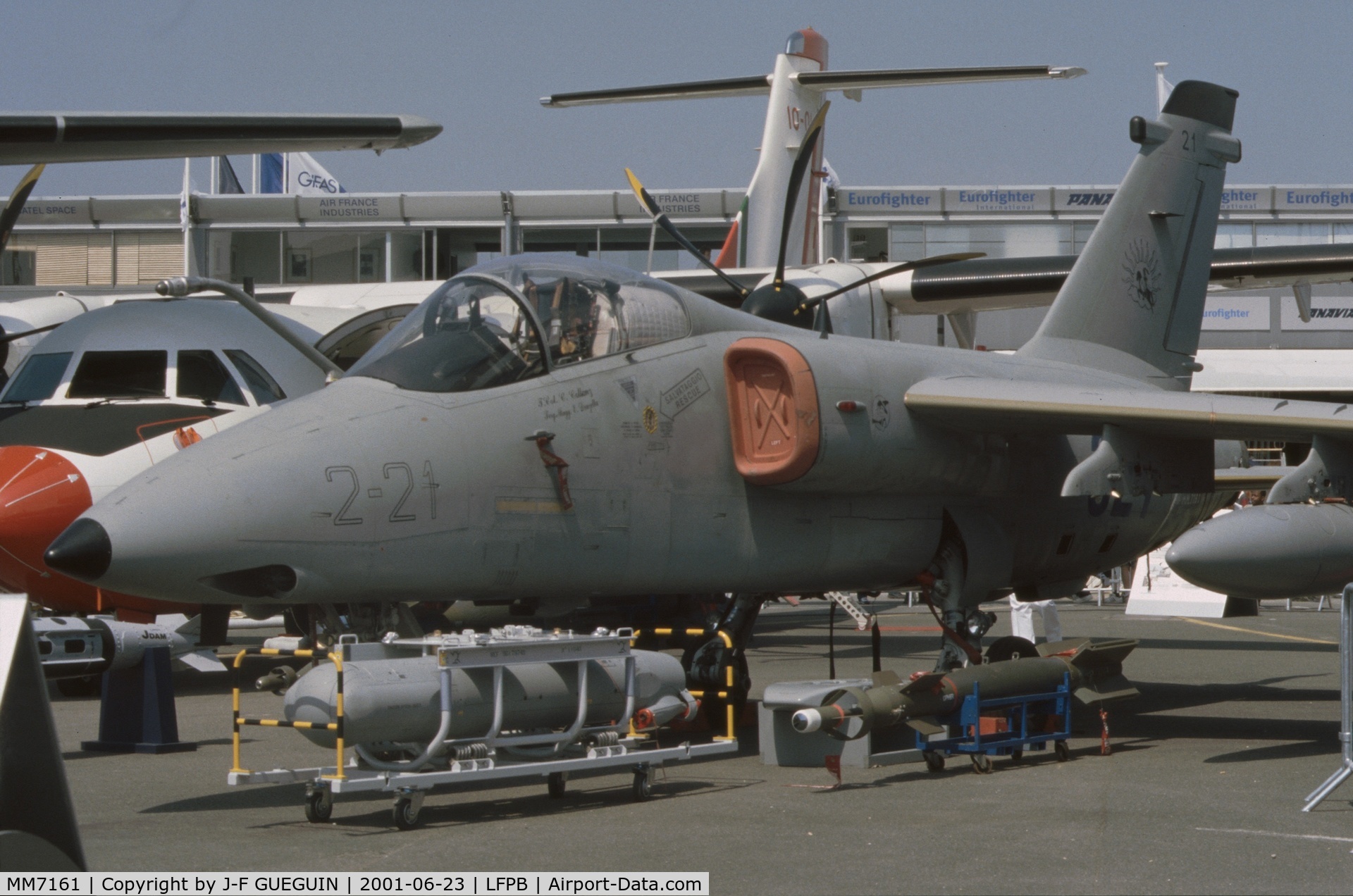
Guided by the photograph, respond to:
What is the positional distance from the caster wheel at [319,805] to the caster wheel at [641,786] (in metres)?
1.74

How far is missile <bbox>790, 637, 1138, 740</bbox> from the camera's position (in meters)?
8.84

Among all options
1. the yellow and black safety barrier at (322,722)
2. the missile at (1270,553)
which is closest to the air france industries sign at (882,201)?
the missile at (1270,553)

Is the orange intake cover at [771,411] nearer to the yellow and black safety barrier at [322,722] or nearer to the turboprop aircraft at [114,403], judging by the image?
the yellow and black safety barrier at [322,722]

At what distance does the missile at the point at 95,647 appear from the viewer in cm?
1170

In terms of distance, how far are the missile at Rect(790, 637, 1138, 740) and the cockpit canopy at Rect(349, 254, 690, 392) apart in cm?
264

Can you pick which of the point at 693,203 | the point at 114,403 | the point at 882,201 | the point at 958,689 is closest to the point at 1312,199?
the point at 882,201

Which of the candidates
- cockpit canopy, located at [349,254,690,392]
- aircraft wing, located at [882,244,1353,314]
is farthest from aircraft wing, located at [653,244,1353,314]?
cockpit canopy, located at [349,254,690,392]

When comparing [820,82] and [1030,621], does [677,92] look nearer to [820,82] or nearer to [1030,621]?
[820,82]

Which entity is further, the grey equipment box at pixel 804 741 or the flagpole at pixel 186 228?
the flagpole at pixel 186 228

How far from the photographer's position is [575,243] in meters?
41.9

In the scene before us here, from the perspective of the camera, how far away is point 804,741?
9664 millimetres

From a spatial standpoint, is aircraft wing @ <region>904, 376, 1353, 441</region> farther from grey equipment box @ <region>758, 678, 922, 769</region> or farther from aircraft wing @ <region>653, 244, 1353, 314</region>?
aircraft wing @ <region>653, 244, 1353, 314</region>

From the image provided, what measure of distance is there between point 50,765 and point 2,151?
29.7 feet

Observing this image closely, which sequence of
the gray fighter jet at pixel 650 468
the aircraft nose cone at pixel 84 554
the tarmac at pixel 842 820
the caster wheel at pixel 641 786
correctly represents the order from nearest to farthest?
1. the tarmac at pixel 842 820
2. the aircraft nose cone at pixel 84 554
3. the gray fighter jet at pixel 650 468
4. the caster wheel at pixel 641 786
